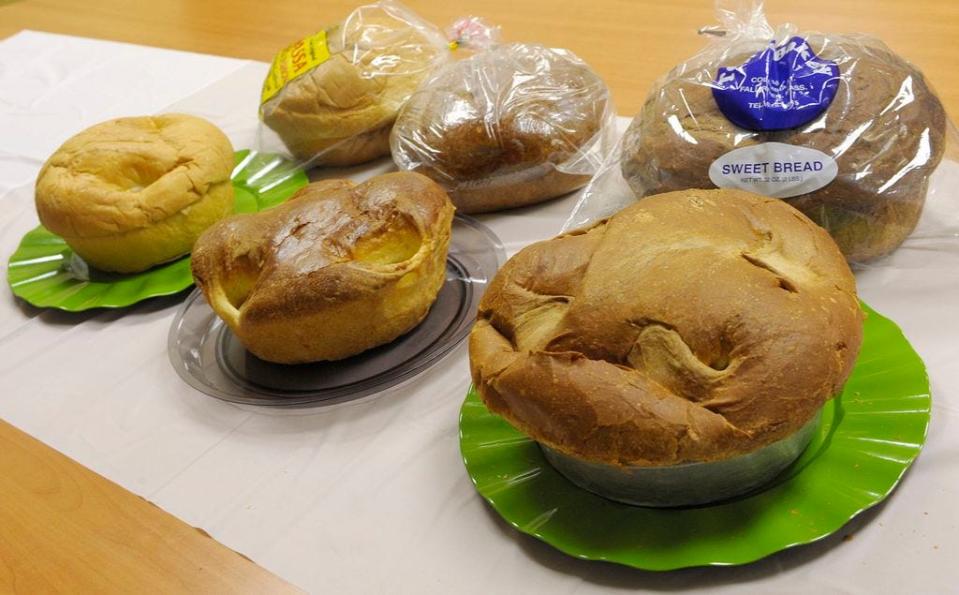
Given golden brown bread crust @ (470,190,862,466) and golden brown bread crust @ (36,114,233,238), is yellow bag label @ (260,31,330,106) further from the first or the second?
golden brown bread crust @ (470,190,862,466)

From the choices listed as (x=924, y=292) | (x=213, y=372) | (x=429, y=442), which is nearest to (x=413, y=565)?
(x=429, y=442)

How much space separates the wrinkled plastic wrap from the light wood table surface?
0.18 m

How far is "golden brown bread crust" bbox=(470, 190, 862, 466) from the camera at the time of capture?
646 mm

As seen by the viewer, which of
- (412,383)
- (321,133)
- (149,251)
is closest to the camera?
(412,383)

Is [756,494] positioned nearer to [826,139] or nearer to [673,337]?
[673,337]

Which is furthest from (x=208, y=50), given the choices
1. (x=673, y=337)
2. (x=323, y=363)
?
(x=673, y=337)

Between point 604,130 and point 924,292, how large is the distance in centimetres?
52

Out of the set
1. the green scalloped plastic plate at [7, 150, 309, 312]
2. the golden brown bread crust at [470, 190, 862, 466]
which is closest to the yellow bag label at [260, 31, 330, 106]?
the green scalloped plastic plate at [7, 150, 309, 312]

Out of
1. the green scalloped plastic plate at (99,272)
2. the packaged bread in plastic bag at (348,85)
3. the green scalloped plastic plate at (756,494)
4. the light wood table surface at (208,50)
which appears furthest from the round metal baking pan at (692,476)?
the packaged bread in plastic bag at (348,85)

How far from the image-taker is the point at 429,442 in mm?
914

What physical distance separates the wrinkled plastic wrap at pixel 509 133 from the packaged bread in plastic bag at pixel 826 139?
8.7 inches

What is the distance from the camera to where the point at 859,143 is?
959 millimetres

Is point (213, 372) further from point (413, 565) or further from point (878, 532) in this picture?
point (878, 532)

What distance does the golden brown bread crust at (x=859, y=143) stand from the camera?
959 millimetres
